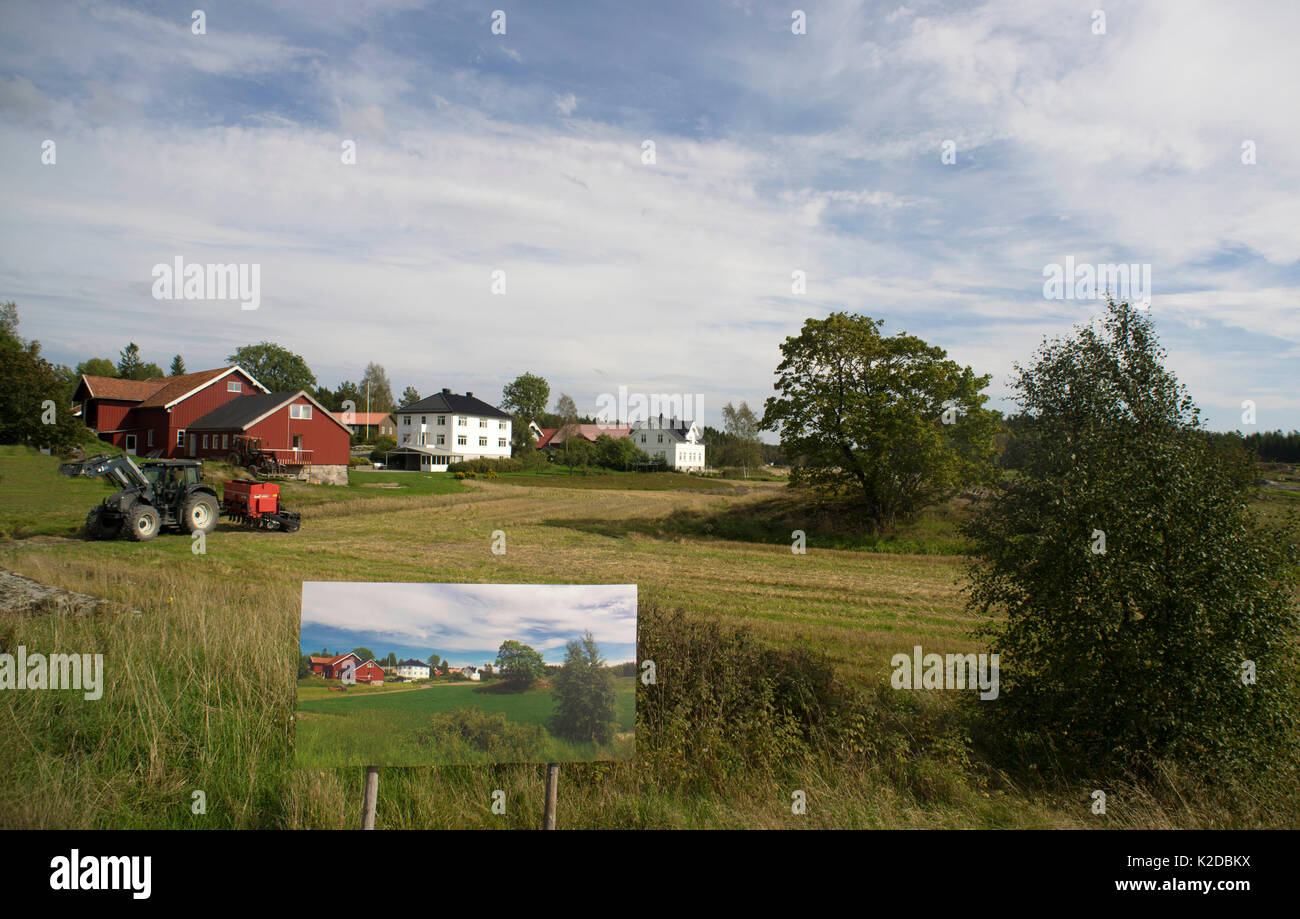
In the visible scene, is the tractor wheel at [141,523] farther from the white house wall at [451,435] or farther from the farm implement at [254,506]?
the white house wall at [451,435]

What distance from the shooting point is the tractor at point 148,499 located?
2014 centimetres

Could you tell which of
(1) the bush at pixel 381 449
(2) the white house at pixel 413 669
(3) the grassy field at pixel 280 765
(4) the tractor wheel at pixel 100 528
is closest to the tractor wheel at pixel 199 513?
(4) the tractor wheel at pixel 100 528

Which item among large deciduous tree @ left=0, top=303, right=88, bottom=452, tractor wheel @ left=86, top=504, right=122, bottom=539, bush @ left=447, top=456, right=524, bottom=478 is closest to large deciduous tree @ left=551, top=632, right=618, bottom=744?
tractor wheel @ left=86, top=504, right=122, bottom=539

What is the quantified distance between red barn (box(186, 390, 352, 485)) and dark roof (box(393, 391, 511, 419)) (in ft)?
111

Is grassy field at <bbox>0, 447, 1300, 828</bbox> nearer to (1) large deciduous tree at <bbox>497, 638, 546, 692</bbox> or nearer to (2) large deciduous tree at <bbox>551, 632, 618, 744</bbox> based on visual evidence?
(1) large deciduous tree at <bbox>497, 638, 546, 692</bbox>

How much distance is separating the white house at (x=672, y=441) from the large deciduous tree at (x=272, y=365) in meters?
52.7

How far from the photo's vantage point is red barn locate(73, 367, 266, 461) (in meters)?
47.4

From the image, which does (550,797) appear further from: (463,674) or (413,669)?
(413,669)

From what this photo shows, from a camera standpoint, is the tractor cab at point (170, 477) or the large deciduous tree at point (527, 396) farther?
the large deciduous tree at point (527, 396)

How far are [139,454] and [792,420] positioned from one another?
161ft

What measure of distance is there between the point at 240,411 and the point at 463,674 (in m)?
49.9

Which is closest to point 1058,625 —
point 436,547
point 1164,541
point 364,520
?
point 1164,541

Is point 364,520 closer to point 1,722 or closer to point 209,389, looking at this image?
point 209,389

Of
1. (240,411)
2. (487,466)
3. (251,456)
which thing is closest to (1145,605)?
(251,456)
